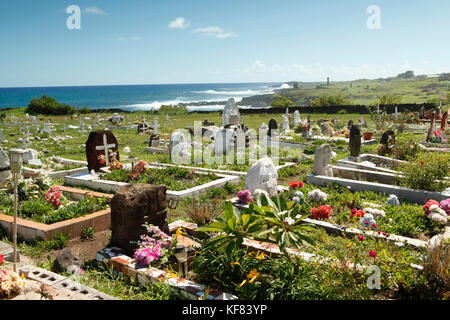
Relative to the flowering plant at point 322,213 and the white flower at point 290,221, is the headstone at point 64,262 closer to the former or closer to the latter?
the white flower at point 290,221

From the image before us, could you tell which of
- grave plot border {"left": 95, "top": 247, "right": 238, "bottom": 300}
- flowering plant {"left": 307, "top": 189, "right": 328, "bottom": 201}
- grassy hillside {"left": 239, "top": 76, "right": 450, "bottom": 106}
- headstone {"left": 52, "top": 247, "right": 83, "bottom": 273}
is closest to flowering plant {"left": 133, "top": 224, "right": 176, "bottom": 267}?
grave plot border {"left": 95, "top": 247, "right": 238, "bottom": 300}

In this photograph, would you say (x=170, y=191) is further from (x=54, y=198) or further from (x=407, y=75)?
(x=407, y=75)

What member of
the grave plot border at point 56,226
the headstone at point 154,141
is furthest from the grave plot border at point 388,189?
the headstone at point 154,141

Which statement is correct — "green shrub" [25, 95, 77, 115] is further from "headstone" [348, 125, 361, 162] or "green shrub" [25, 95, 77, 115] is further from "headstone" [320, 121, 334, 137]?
"headstone" [348, 125, 361, 162]

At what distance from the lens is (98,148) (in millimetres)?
11648

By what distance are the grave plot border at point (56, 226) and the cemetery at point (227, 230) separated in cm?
2

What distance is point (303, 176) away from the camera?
1159cm

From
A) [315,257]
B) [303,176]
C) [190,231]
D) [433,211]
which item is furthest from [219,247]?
[303,176]

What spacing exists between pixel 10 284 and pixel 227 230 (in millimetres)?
2636

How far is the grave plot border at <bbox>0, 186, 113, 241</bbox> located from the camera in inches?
254

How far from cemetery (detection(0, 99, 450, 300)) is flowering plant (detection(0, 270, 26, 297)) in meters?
0.02

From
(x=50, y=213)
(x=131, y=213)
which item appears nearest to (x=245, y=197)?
(x=131, y=213)

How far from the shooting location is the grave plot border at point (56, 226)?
646 centimetres
